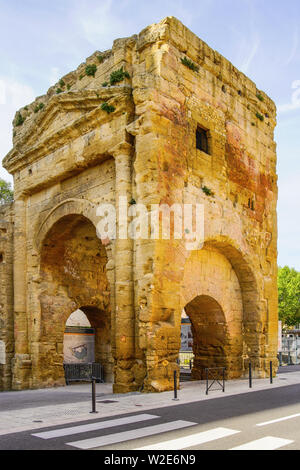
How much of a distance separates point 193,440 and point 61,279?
10.5 meters

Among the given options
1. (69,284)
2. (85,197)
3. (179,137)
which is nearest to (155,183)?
(179,137)

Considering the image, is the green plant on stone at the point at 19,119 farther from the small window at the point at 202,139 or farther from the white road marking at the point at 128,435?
the white road marking at the point at 128,435

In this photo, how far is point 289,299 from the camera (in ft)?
138

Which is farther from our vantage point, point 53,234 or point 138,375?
point 53,234

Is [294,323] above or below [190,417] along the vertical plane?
below

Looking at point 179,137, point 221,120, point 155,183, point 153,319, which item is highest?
point 221,120

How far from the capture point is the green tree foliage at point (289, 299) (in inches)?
1641

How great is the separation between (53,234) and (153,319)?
227 inches

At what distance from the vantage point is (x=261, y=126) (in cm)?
1580

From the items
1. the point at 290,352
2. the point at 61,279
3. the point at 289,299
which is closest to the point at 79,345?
the point at 61,279

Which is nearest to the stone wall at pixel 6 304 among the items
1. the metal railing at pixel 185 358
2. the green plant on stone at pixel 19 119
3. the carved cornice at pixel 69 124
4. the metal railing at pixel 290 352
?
the carved cornice at pixel 69 124
